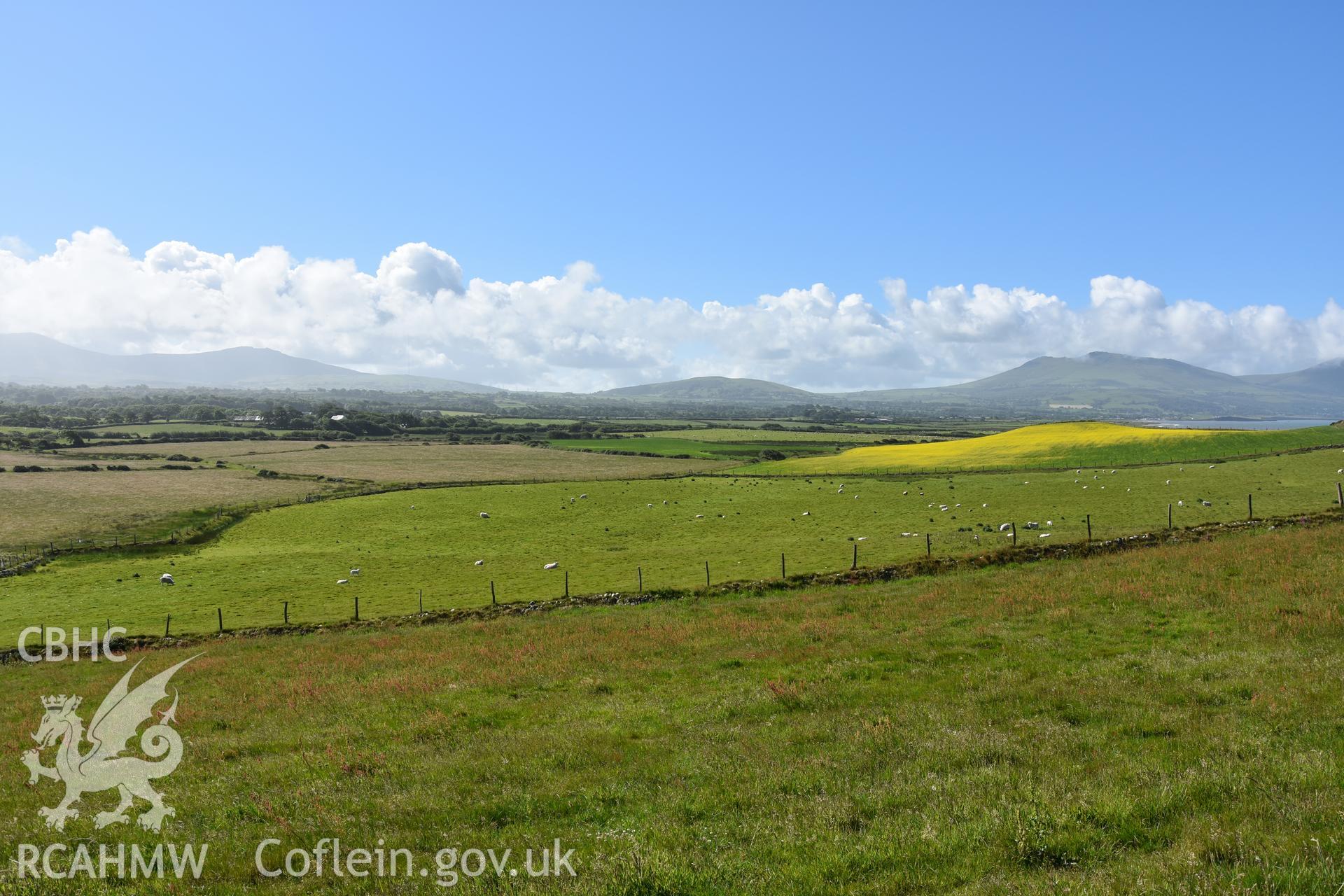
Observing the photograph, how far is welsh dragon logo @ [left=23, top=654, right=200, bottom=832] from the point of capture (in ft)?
38.5

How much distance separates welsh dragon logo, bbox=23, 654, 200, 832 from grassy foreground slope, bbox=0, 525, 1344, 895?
375mm

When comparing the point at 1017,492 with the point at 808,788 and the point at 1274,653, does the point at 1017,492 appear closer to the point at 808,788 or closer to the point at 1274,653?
the point at 1274,653

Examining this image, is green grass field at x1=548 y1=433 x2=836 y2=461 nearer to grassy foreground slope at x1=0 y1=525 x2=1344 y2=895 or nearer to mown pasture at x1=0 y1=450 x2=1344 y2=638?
mown pasture at x1=0 y1=450 x2=1344 y2=638

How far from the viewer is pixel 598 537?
5941 centimetres

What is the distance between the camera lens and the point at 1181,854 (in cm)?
716

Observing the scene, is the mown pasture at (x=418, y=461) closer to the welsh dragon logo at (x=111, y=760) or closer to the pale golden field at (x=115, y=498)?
the pale golden field at (x=115, y=498)

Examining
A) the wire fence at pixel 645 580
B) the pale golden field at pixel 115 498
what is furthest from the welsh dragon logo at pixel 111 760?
the pale golden field at pixel 115 498

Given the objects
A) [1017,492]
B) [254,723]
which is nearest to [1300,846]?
[254,723]

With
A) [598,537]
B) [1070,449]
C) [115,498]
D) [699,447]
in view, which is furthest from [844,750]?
[699,447]

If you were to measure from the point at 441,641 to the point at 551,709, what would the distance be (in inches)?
555

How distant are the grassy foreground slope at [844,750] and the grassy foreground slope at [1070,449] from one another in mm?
65465

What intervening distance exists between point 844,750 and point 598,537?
48.8 m

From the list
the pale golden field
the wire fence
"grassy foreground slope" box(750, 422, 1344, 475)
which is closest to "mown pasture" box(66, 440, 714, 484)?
the pale golden field

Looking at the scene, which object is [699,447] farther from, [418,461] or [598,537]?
[598,537]
